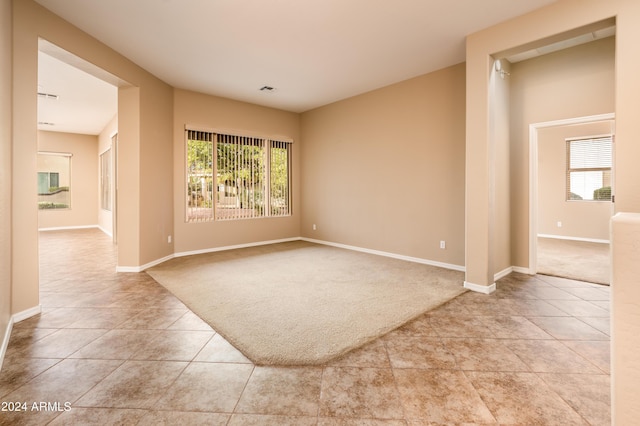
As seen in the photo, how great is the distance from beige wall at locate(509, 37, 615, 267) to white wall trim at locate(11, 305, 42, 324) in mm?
5627

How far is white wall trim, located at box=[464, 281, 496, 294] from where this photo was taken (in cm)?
341

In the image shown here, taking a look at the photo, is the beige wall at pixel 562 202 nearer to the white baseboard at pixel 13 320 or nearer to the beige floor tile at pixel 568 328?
the beige floor tile at pixel 568 328

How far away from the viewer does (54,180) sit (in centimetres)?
886

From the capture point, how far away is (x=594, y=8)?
8.64 feet

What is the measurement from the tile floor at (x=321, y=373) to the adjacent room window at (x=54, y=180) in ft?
25.7

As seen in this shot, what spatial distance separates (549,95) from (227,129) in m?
5.20

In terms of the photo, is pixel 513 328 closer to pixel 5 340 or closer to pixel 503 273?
pixel 503 273

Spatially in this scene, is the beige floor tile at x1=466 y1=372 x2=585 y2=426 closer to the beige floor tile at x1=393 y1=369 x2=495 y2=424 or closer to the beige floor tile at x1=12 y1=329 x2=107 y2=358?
the beige floor tile at x1=393 y1=369 x2=495 y2=424

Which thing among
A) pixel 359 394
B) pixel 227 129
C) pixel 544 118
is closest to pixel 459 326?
pixel 359 394

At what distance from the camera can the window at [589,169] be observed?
249 inches

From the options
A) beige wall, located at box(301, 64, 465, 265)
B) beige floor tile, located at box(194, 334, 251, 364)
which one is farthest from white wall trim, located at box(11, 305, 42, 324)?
beige wall, located at box(301, 64, 465, 265)

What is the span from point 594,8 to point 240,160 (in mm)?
5403

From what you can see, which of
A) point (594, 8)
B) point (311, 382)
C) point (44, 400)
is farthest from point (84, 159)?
point (594, 8)

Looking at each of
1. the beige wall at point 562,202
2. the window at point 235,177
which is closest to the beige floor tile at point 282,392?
the window at point 235,177
